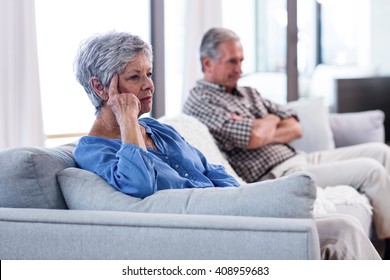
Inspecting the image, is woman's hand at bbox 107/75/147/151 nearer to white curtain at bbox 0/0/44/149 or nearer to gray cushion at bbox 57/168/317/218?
gray cushion at bbox 57/168/317/218

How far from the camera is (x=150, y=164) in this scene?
2191 mm

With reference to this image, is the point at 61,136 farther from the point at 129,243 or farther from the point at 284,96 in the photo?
the point at 284,96

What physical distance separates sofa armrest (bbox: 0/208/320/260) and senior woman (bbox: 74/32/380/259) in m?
0.21

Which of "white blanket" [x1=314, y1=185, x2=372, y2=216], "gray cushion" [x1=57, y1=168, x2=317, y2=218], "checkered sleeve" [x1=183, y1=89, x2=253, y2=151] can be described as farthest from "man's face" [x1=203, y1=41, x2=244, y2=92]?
"gray cushion" [x1=57, y1=168, x2=317, y2=218]

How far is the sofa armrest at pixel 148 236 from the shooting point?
5.84 ft

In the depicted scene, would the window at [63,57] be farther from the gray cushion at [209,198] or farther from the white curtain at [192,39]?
the gray cushion at [209,198]

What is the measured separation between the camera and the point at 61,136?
4027mm

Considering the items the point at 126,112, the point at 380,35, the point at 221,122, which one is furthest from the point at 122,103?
the point at 380,35

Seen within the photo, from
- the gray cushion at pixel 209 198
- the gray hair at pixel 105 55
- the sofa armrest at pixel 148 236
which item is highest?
the gray hair at pixel 105 55

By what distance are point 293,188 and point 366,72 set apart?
5797mm

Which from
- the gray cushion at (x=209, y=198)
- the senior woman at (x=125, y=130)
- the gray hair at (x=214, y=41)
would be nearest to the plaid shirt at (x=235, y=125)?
the gray hair at (x=214, y=41)

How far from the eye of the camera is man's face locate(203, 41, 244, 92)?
12.7ft

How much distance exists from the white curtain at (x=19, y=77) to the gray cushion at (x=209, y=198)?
49.5 inches
